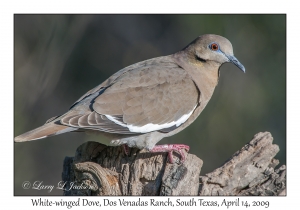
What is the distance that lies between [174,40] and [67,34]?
6.05 feet

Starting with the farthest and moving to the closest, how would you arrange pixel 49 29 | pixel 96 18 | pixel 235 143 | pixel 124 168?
pixel 96 18
pixel 49 29
pixel 235 143
pixel 124 168

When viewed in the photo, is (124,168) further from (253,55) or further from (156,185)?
(253,55)

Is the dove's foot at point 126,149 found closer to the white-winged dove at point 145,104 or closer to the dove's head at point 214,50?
the white-winged dove at point 145,104

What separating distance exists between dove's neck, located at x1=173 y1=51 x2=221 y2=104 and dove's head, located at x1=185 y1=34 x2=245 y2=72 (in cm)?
6

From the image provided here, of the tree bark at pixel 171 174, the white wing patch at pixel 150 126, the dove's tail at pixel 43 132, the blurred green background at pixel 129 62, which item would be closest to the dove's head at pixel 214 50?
the white wing patch at pixel 150 126

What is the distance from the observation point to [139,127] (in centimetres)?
441

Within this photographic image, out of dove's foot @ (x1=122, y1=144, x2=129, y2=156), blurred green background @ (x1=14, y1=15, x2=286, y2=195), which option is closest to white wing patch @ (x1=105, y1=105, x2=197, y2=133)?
dove's foot @ (x1=122, y1=144, x2=129, y2=156)

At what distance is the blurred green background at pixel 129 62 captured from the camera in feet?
25.3

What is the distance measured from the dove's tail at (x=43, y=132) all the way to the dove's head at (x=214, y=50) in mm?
1601

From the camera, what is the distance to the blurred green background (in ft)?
25.3

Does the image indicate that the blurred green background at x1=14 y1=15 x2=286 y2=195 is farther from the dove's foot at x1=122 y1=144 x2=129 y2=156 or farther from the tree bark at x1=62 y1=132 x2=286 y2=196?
the tree bark at x1=62 y1=132 x2=286 y2=196

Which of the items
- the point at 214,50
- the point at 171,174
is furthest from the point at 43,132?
the point at 214,50

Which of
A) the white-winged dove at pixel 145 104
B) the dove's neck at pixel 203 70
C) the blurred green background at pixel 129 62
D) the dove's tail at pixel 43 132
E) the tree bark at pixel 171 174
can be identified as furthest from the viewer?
the blurred green background at pixel 129 62

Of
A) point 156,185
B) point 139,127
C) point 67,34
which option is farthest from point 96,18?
point 156,185
